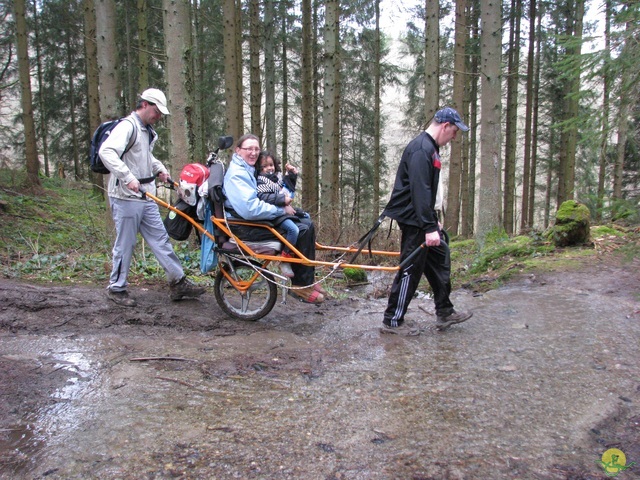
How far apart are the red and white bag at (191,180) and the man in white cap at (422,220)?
2064 millimetres

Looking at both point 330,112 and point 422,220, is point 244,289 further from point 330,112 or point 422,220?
point 330,112

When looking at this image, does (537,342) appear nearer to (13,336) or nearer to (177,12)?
(13,336)

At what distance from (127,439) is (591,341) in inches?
165

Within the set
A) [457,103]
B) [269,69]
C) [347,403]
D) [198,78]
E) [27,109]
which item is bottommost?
[347,403]

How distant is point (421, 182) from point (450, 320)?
1619 millimetres

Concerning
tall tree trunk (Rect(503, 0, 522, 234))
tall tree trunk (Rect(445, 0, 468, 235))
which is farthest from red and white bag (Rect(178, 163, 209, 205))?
tall tree trunk (Rect(503, 0, 522, 234))

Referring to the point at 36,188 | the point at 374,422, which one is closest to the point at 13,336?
the point at 374,422

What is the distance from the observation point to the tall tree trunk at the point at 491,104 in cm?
941

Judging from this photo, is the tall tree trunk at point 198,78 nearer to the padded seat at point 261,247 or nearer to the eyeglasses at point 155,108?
the eyeglasses at point 155,108

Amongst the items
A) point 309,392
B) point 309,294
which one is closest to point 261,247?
point 309,294

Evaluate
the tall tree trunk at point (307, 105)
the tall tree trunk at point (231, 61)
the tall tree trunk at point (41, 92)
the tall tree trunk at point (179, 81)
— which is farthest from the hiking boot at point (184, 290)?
the tall tree trunk at point (41, 92)

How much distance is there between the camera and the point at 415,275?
16.4 ft

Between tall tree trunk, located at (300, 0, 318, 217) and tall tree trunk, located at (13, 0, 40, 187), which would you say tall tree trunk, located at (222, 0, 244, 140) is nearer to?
tall tree trunk, located at (300, 0, 318, 217)

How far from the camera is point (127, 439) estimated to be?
2904mm
